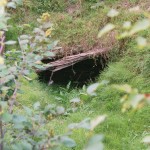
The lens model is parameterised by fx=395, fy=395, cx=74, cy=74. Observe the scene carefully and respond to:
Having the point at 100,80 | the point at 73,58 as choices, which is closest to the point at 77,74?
the point at 73,58

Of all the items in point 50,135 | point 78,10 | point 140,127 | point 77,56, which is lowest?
point 140,127

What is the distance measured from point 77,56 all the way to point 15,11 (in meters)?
2.19

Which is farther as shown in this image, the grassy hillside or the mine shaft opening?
the mine shaft opening

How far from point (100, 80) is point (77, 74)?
867 millimetres

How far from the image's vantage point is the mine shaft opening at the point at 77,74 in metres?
7.03

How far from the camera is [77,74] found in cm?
722

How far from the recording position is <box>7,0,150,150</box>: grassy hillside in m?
5.03

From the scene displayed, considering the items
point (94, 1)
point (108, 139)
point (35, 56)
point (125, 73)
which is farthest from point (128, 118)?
point (94, 1)

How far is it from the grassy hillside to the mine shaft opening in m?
0.23

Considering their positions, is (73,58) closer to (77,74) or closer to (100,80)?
(77,74)

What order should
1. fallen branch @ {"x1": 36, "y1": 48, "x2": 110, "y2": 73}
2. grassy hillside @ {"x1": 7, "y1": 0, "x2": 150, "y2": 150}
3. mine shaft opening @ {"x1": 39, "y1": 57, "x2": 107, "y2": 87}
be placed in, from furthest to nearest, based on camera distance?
mine shaft opening @ {"x1": 39, "y1": 57, "x2": 107, "y2": 87}
fallen branch @ {"x1": 36, "y1": 48, "x2": 110, "y2": 73}
grassy hillside @ {"x1": 7, "y1": 0, "x2": 150, "y2": 150}

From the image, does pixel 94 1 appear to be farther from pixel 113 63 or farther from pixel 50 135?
pixel 50 135

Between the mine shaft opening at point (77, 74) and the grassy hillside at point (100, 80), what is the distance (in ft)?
0.76

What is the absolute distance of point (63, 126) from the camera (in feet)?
17.3
